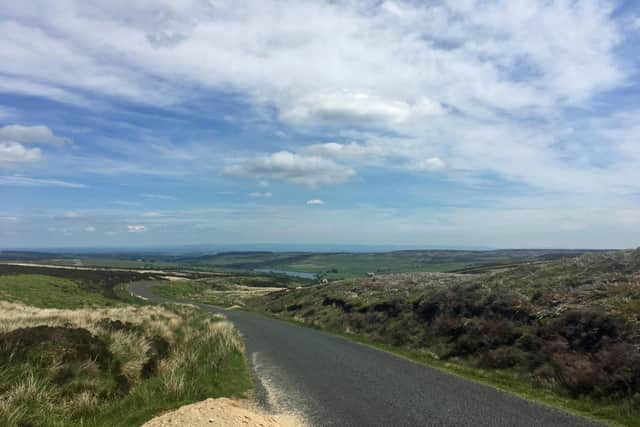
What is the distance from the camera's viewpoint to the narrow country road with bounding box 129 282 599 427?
10664 mm

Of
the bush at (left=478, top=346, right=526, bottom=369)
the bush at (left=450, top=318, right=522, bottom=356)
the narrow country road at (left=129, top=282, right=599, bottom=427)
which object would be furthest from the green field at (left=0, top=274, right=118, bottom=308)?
the bush at (left=478, top=346, right=526, bottom=369)

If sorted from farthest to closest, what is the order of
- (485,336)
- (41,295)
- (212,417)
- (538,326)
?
(41,295), (485,336), (538,326), (212,417)

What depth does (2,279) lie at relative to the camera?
2505 inches

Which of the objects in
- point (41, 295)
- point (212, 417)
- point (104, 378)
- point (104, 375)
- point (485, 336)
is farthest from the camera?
point (41, 295)

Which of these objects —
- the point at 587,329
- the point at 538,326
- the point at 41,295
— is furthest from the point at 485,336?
the point at 41,295

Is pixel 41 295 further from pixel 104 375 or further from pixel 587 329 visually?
pixel 587 329

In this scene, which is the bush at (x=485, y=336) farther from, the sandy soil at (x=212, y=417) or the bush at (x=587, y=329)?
the sandy soil at (x=212, y=417)

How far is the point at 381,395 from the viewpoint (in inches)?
508

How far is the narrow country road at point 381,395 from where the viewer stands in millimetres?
10664

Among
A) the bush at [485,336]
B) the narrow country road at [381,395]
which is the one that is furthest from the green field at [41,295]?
the bush at [485,336]

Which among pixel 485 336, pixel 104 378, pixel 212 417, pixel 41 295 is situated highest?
pixel 212 417

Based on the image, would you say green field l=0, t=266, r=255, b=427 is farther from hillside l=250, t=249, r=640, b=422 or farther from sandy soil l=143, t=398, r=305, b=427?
hillside l=250, t=249, r=640, b=422

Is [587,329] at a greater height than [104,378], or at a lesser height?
greater

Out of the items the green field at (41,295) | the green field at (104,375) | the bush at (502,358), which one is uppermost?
the green field at (104,375)
